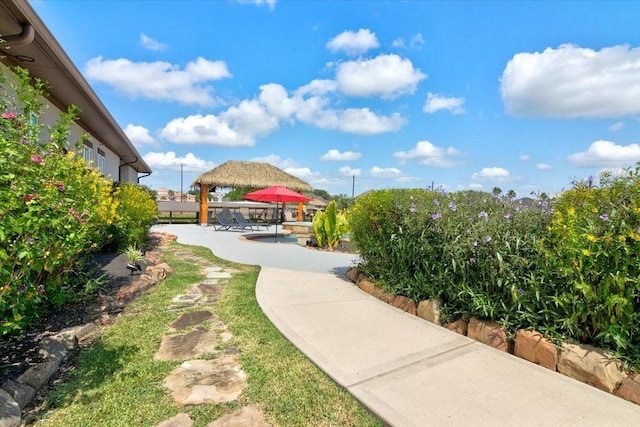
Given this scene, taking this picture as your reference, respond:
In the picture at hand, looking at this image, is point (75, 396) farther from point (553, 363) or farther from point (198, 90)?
point (198, 90)

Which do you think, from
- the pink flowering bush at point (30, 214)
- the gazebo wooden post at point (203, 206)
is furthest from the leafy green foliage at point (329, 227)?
the gazebo wooden post at point (203, 206)

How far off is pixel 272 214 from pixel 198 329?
2091cm

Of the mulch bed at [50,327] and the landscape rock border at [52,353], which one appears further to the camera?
the mulch bed at [50,327]

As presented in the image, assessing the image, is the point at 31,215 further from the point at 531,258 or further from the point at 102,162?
the point at 102,162

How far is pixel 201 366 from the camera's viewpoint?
8.96ft

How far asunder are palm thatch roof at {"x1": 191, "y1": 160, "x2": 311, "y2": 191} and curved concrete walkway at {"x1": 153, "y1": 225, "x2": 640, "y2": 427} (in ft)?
51.2

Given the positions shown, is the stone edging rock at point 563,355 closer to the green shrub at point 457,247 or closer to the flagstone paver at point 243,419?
the green shrub at point 457,247

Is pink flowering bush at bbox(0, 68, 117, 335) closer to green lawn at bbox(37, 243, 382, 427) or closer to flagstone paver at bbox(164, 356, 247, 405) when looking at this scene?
green lawn at bbox(37, 243, 382, 427)

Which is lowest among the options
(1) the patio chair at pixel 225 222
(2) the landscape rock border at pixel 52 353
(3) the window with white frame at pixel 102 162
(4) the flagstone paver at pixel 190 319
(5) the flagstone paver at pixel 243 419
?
(5) the flagstone paver at pixel 243 419

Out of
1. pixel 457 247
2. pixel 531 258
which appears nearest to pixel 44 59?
pixel 457 247

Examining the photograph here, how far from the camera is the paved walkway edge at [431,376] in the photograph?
6.97 ft

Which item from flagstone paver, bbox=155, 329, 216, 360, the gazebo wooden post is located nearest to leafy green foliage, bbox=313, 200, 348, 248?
flagstone paver, bbox=155, 329, 216, 360

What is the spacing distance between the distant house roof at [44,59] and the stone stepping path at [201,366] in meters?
2.98

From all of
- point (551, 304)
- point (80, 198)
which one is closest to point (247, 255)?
point (80, 198)
